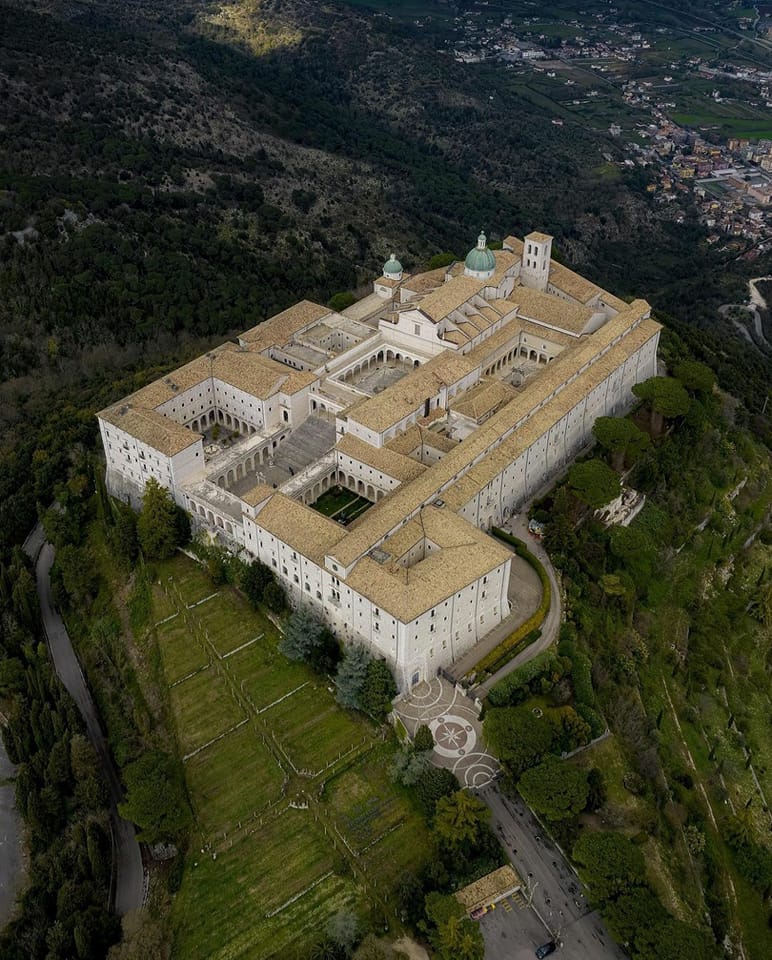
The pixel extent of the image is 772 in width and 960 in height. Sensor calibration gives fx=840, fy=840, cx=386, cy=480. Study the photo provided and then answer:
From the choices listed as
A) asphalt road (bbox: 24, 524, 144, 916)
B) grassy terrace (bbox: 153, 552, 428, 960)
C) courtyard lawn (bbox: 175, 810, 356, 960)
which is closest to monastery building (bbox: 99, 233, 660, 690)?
grassy terrace (bbox: 153, 552, 428, 960)

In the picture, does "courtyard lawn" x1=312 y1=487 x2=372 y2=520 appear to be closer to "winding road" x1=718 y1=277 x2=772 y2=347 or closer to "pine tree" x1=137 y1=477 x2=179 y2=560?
"pine tree" x1=137 y1=477 x2=179 y2=560

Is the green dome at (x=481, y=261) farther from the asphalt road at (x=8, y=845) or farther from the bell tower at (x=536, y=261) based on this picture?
the asphalt road at (x=8, y=845)

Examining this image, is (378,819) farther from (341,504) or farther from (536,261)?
(536,261)

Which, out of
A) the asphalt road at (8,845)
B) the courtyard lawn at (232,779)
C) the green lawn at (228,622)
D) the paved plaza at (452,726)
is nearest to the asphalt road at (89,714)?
the courtyard lawn at (232,779)

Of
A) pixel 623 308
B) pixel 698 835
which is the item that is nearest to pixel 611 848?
pixel 698 835

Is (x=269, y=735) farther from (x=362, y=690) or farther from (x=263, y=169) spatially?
(x=263, y=169)

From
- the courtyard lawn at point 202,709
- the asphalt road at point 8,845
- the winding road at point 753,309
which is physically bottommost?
the winding road at point 753,309
